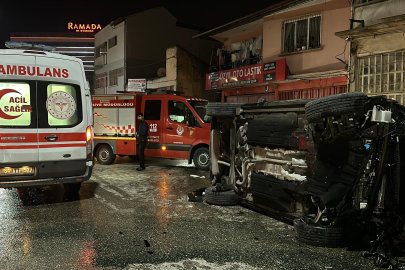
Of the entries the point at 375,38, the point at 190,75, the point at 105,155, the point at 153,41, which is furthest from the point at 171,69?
the point at 375,38

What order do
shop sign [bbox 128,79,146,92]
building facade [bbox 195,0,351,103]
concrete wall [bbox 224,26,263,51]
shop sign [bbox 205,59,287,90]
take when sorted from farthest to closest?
shop sign [bbox 128,79,146,92] < concrete wall [bbox 224,26,263,51] < shop sign [bbox 205,59,287,90] < building facade [bbox 195,0,351,103]

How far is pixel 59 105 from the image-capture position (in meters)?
5.84

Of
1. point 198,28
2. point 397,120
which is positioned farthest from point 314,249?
point 198,28

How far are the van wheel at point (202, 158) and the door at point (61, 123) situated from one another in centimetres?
433

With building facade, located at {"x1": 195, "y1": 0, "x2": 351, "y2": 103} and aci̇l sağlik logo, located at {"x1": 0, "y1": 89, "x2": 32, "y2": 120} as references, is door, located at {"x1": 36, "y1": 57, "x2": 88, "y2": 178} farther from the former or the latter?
building facade, located at {"x1": 195, "y1": 0, "x2": 351, "y2": 103}

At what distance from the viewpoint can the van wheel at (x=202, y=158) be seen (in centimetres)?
971

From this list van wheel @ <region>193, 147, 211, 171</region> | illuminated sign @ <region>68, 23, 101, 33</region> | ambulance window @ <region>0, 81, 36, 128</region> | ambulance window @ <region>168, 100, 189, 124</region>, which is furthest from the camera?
illuminated sign @ <region>68, 23, 101, 33</region>

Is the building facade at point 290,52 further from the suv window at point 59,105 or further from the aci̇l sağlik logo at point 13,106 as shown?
the aci̇l sağlik logo at point 13,106

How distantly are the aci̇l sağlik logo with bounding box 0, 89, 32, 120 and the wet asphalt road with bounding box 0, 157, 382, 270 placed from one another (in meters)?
1.63

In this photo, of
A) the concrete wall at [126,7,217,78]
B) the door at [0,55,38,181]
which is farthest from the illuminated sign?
the door at [0,55,38,181]

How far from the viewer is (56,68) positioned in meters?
5.82

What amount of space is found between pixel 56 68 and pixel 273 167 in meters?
4.19

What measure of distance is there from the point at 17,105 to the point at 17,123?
1.02ft

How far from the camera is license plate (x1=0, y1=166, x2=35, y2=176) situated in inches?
211
